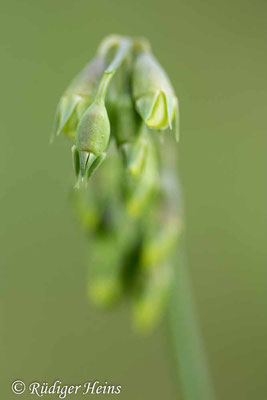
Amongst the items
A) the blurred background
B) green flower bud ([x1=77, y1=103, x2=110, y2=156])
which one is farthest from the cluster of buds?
the blurred background

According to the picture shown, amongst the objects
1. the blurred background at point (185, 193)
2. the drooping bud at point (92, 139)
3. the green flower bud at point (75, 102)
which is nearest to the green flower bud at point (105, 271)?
the green flower bud at point (75, 102)

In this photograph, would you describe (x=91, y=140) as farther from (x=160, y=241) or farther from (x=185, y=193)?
(x=185, y=193)

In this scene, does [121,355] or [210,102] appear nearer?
[121,355]

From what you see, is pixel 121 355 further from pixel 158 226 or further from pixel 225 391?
pixel 158 226

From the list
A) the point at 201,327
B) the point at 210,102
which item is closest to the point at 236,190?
the point at 210,102

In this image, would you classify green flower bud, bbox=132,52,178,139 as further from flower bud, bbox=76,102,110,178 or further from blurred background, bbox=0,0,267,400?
blurred background, bbox=0,0,267,400

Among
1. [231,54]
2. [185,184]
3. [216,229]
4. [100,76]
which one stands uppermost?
[231,54]

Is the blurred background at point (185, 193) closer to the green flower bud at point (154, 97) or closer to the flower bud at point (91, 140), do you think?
the green flower bud at point (154, 97)
